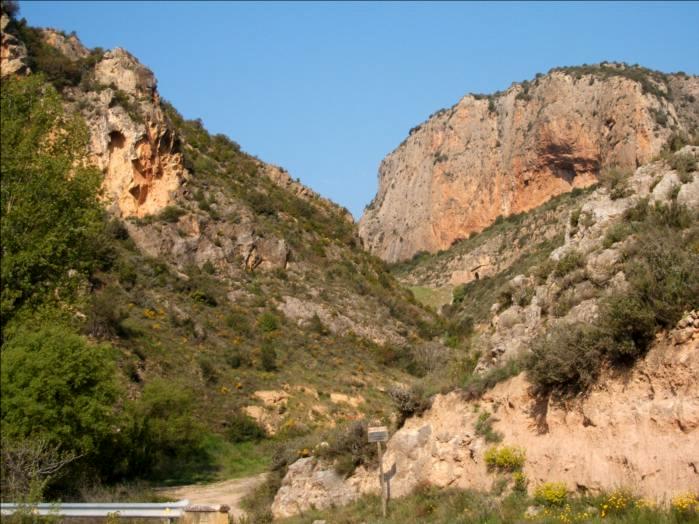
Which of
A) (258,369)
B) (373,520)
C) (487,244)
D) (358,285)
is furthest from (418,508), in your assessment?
(487,244)

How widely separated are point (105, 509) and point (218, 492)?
648cm

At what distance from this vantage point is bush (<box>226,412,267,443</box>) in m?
25.0

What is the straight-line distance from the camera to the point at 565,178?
295 ft

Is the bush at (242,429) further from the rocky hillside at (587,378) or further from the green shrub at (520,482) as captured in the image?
the green shrub at (520,482)

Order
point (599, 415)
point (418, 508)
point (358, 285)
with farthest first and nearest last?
1. point (358, 285)
2. point (418, 508)
3. point (599, 415)

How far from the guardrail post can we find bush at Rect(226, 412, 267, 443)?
1454 cm

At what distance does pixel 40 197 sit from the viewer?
1576cm

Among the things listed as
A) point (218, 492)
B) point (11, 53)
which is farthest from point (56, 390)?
point (11, 53)

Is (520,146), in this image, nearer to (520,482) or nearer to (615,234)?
(615,234)

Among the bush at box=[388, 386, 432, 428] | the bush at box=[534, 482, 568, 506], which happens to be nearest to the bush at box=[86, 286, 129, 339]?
the bush at box=[388, 386, 432, 428]

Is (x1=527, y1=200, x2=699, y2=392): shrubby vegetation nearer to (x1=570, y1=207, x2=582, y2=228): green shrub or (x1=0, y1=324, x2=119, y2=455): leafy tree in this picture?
(x1=570, y1=207, x2=582, y2=228): green shrub

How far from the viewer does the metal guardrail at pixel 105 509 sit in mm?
10492

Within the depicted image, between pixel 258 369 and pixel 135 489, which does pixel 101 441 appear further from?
pixel 258 369

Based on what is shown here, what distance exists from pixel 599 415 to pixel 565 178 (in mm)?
84777
